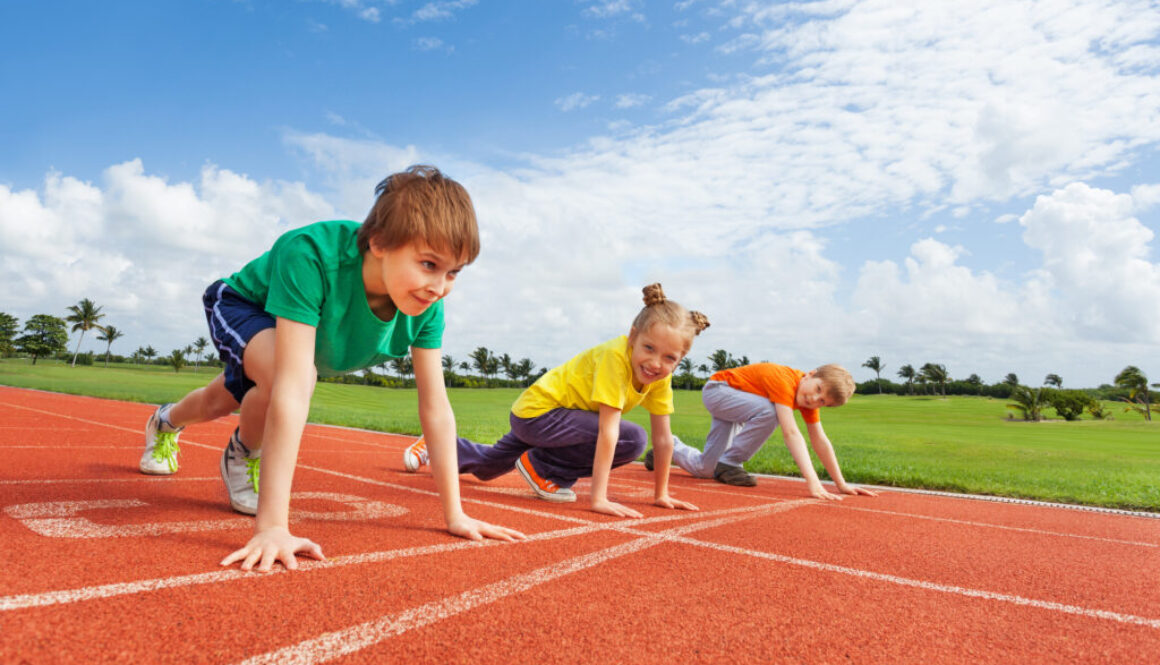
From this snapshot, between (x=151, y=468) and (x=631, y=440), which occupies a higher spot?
(x=631, y=440)

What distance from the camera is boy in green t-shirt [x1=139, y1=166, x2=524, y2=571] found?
2350 millimetres

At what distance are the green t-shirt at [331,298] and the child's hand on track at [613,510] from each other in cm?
156

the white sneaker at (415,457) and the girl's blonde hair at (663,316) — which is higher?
the girl's blonde hair at (663,316)

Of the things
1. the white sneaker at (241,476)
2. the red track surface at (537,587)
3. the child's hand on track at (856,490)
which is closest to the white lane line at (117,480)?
the red track surface at (537,587)

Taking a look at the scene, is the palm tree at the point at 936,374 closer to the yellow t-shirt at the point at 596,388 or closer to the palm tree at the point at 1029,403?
the palm tree at the point at 1029,403

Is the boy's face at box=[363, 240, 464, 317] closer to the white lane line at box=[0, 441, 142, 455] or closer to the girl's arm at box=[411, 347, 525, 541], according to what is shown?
the girl's arm at box=[411, 347, 525, 541]

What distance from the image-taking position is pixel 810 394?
6113 millimetres

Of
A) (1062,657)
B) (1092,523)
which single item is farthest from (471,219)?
(1092,523)

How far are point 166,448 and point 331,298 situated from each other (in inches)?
98.8

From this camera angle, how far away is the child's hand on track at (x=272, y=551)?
6.98 feet

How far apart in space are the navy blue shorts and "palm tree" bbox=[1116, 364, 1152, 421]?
64785 mm

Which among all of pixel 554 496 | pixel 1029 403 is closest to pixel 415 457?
pixel 554 496

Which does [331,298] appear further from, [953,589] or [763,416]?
[763,416]

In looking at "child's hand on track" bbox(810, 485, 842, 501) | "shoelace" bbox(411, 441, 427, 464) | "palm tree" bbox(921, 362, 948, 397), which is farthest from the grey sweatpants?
"palm tree" bbox(921, 362, 948, 397)
